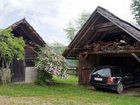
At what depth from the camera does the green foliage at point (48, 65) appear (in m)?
20.0

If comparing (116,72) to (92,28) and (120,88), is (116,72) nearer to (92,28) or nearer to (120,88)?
(120,88)

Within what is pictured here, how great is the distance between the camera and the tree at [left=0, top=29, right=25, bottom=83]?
18605 mm

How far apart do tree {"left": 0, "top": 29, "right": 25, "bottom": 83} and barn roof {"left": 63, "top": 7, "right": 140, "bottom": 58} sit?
434 cm

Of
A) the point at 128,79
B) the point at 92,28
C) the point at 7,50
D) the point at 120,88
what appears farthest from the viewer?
the point at 92,28

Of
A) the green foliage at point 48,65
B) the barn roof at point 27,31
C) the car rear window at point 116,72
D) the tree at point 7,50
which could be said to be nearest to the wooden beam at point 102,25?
the car rear window at point 116,72

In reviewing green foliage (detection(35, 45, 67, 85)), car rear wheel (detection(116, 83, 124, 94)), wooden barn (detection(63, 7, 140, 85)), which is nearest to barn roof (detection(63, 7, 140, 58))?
wooden barn (detection(63, 7, 140, 85))

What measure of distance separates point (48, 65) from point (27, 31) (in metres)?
3.48

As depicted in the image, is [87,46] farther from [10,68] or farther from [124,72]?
[10,68]

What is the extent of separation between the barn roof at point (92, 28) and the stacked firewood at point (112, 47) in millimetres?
938

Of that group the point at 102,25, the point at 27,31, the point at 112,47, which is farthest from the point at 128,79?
the point at 27,31

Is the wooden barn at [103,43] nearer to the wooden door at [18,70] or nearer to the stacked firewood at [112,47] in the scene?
the stacked firewood at [112,47]

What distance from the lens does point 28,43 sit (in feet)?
72.5

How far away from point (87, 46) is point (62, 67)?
240 cm

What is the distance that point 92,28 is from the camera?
67.2 feet
